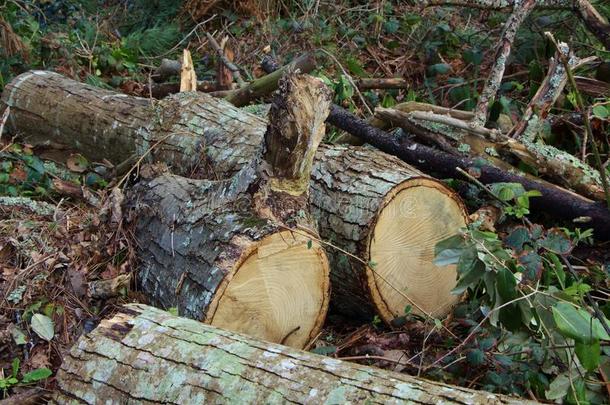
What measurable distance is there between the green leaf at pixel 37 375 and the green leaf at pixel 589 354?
1.89 m

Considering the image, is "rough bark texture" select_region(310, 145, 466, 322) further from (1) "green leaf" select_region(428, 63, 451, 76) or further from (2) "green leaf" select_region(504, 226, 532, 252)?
(1) "green leaf" select_region(428, 63, 451, 76)

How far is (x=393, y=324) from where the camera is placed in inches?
127

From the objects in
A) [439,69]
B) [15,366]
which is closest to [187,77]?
[439,69]

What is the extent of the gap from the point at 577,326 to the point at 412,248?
4.04 feet

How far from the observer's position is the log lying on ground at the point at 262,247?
2838 millimetres

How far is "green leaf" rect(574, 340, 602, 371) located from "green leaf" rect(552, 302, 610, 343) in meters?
0.04

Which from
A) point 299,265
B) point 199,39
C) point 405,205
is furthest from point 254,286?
point 199,39

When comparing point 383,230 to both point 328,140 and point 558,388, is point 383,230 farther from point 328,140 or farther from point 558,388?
point 328,140

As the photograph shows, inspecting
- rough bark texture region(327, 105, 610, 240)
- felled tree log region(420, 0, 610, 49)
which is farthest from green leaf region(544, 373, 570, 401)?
felled tree log region(420, 0, 610, 49)

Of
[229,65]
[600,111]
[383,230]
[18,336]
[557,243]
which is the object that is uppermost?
[600,111]

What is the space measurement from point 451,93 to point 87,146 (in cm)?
235

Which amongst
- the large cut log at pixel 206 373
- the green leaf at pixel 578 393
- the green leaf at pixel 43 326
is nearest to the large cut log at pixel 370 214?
the green leaf at pixel 578 393

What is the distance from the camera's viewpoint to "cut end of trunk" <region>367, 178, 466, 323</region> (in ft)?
10.5

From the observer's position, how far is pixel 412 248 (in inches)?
129
